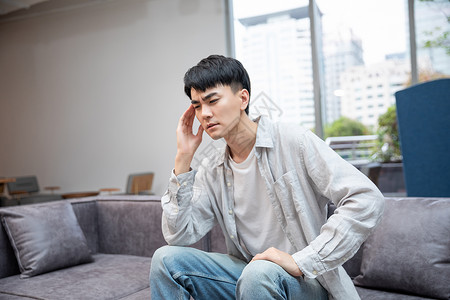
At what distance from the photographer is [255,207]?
144cm

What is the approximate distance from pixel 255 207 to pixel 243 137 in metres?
0.24

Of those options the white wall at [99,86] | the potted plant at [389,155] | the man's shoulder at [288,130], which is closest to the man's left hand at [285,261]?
the man's shoulder at [288,130]

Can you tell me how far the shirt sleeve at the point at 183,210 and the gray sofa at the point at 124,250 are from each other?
463 mm

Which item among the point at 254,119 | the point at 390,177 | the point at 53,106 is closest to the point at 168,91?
the point at 53,106

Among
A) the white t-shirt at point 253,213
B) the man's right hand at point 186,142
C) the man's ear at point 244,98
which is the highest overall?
the man's ear at point 244,98

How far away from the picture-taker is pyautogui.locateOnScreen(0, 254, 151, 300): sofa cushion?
71.2 inches

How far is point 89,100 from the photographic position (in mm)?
6953

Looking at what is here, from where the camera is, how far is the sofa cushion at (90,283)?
1.81 m

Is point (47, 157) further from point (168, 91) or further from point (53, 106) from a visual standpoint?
point (168, 91)

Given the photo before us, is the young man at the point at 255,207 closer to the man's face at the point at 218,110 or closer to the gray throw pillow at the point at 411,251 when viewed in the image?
the man's face at the point at 218,110

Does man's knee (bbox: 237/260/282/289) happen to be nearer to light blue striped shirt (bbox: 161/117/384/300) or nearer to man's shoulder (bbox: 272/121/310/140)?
light blue striped shirt (bbox: 161/117/384/300)

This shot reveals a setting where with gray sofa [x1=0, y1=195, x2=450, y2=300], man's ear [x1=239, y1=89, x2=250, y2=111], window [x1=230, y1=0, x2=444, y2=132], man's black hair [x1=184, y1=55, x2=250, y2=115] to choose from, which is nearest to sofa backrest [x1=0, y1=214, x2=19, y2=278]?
gray sofa [x1=0, y1=195, x2=450, y2=300]

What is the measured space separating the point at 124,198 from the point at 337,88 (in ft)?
12.2

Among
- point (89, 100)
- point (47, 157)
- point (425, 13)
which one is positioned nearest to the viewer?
point (425, 13)
